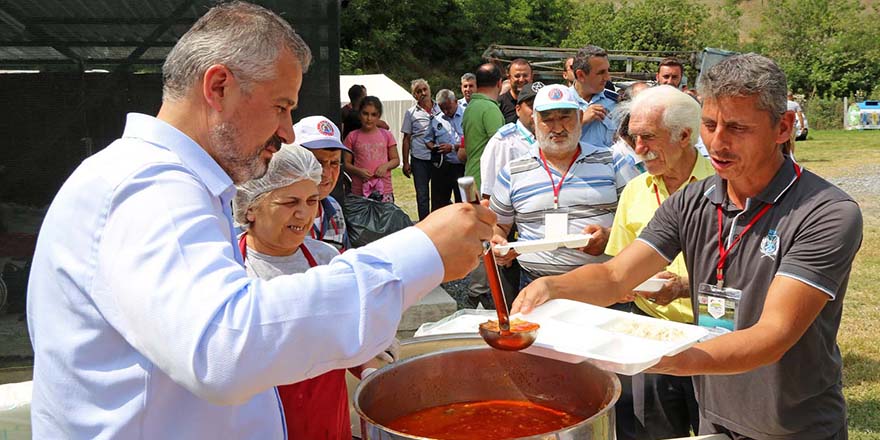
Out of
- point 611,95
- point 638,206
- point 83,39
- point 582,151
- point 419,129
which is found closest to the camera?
point 638,206

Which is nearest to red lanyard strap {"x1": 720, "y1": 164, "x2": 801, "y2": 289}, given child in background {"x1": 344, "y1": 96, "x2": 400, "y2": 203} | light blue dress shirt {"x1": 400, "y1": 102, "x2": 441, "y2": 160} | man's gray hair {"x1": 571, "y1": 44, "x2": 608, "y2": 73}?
man's gray hair {"x1": 571, "y1": 44, "x2": 608, "y2": 73}

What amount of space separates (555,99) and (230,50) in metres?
2.98

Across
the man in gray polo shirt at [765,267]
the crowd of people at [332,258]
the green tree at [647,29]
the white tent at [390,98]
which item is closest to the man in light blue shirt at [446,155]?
the crowd of people at [332,258]

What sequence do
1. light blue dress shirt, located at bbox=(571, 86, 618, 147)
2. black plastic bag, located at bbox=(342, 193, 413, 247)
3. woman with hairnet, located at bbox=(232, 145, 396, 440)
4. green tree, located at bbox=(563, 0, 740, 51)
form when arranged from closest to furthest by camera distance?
woman with hairnet, located at bbox=(232, 145, 396, 440), black plastic bag, located at bbox=(342, 193, 413, 247), light blue dress shirt, located at bbox=(571, 86, 618, 147), green tree, located at bbox=(563, 0, 740, 51)

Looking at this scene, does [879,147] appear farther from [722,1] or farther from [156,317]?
[722,1]

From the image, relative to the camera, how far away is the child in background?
8016 mm

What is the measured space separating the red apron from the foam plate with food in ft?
2.20

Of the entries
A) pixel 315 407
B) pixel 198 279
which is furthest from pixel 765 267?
pixel 198 279

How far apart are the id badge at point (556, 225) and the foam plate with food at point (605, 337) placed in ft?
5.80

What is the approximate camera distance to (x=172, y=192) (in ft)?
3.71

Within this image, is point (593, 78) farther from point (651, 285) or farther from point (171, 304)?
point (171, 304)

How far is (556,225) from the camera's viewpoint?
371cm

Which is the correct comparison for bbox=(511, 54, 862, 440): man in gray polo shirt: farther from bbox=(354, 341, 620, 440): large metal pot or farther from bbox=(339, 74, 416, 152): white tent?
bbox=(339, 74, 416, 152): white tent

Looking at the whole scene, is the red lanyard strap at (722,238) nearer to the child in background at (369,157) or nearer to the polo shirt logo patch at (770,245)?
the polo shirt logo patch at (770,245)
